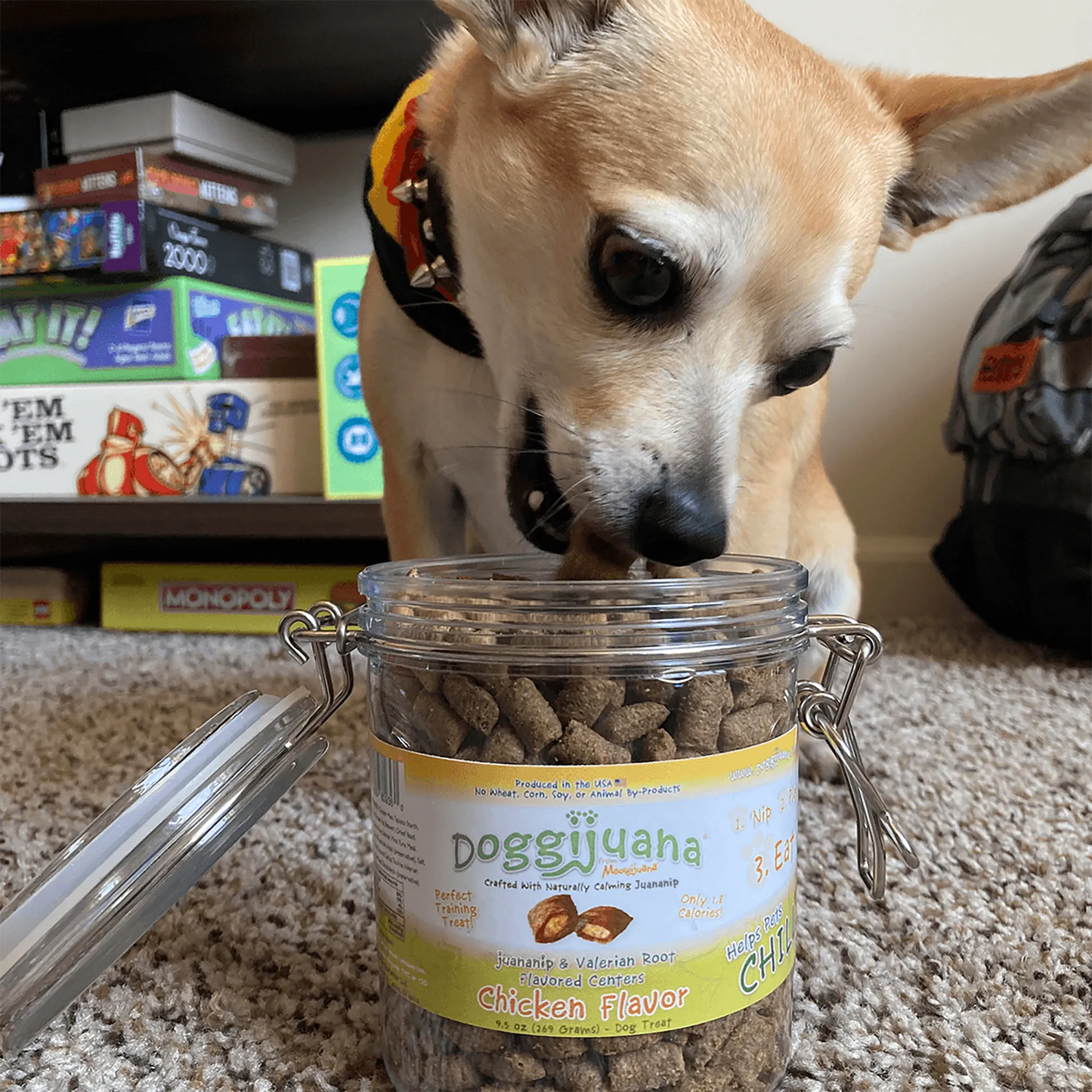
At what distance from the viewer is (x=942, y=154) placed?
86 cm

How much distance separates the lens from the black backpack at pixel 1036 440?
1.44m

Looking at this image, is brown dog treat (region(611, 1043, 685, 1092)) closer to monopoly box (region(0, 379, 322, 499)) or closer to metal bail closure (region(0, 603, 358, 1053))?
metal bail closure (region(0, 603, 358, 1053))

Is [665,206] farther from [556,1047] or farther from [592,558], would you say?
[556,1047]

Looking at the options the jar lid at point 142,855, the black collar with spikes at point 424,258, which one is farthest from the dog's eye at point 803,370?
the jar lid at point 142,855

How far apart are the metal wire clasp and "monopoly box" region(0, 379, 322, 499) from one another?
130cm

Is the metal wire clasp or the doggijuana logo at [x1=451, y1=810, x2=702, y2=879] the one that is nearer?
the doggijuana logo at [x1=451, y1=810, x2=702, y2=879]

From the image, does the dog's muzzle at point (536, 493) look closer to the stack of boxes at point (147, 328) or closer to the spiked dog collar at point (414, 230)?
the spiked dog collar at point (414, 230)

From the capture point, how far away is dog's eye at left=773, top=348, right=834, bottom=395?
30.8 inches

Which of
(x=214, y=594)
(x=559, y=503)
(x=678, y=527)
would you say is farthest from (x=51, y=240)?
(x=678, y=527)

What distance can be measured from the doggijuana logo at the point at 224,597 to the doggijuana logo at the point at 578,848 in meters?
1.48

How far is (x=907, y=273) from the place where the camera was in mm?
1899

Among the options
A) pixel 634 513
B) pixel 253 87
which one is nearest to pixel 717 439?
pixel 634 513

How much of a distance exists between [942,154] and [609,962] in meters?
0.79

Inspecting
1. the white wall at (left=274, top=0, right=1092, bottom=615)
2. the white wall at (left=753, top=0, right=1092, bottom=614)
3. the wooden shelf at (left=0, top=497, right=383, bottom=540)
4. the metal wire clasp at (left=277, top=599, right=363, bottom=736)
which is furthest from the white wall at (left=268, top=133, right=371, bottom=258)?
the metal wire clasp at (left=277, top=599, right=363, bottom=736)
